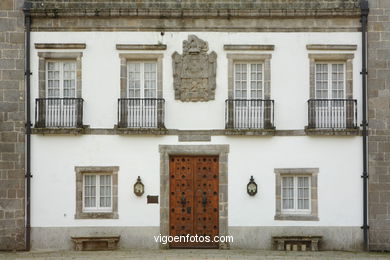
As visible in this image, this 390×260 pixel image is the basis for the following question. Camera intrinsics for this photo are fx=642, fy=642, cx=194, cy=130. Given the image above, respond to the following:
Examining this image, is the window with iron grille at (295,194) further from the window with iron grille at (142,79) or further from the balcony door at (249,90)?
the window with iron grille at (142,79)

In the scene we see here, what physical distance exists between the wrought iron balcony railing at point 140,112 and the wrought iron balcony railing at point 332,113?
4315 mm

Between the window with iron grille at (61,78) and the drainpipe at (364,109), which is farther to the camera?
the window with iron grille at (61,78)

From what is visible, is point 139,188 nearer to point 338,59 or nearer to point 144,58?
point 144,58

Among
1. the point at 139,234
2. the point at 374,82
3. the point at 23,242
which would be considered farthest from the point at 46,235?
the point at 374,82

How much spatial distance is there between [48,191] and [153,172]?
3.03 meters

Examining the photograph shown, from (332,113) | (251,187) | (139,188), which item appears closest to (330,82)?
(332,113)

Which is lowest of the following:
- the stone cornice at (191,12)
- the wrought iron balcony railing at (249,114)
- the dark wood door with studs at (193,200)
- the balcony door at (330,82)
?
the dark wood door with studs at (193,200)

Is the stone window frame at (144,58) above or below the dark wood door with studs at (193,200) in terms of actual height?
above

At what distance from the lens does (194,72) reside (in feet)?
60.2

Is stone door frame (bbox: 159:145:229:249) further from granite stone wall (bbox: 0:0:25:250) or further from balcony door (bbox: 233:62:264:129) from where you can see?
granite stone wall (bbox: 0:0:25:250)

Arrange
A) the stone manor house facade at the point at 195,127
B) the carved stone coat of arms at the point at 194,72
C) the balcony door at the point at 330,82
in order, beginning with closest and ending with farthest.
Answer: the stone manor house facade at the point at 195,127 → the carved stone coat of arms at the point at 194,72 → the balcony door at the point at 330,82

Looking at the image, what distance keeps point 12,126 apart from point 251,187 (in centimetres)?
701

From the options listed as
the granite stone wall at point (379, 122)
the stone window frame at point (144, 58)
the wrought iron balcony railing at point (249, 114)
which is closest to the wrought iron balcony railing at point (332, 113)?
the granite stone wall at point (379, 122)

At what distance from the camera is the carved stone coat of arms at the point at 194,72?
60.1ft
